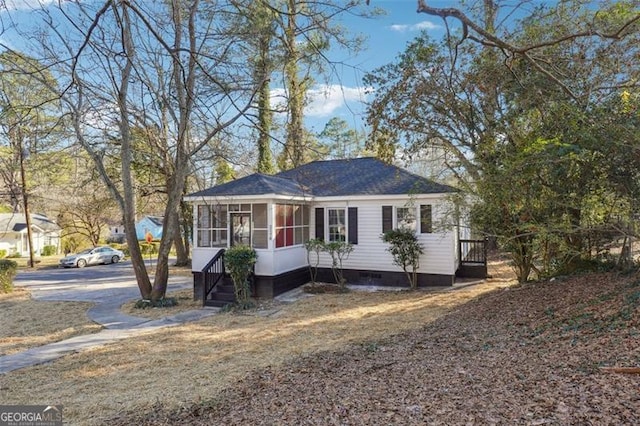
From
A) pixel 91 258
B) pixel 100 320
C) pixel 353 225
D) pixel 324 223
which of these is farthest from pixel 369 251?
pixel 91 258

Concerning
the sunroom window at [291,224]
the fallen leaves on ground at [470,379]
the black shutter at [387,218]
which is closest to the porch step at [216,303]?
the sunroom window at [291,224]

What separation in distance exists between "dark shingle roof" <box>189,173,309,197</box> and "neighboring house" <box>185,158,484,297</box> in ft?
0.11

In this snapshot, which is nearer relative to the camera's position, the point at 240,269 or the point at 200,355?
the point at 200,355

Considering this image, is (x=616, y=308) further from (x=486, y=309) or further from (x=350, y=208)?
(x=350, y=208)

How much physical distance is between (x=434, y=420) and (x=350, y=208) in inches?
396

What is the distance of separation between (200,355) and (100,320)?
179 inches

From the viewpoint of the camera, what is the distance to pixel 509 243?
9.17m

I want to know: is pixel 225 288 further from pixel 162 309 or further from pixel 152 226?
pixel 152 226

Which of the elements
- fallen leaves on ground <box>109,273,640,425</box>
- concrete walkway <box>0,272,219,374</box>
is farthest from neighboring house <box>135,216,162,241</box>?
fallen leaves on ground <box>109,273,640,425</box>

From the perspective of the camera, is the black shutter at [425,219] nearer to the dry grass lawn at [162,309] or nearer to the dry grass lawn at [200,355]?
the dry grass lawn at [200,355]

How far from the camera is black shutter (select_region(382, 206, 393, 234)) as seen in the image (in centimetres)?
1208

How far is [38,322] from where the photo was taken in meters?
9.23

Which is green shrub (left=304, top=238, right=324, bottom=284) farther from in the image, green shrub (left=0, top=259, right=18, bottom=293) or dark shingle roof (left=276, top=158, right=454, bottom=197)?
Result: green shrub (left=0, top=259, right=18, bottom=293)

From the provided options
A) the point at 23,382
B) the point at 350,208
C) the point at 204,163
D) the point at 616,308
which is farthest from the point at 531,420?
the point at 204,163
